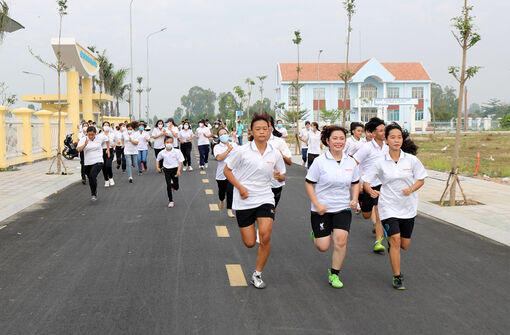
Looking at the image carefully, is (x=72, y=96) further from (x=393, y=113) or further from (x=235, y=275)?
(x=393, y=113)

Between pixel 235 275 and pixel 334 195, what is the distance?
1430mm

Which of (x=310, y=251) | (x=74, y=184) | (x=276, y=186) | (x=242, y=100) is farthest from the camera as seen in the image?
(x=242, y=100)

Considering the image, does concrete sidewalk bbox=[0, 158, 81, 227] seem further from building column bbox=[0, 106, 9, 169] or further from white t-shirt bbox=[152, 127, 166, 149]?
white t-shirt bbox=[152, 127, 166, 149]

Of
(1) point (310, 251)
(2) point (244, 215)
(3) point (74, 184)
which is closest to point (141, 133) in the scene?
(3) point (74, 184)

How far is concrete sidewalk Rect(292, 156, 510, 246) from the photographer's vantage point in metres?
8.63

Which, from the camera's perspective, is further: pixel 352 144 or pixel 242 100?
pixel 242 100

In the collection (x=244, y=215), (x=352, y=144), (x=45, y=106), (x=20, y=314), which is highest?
(x=45, y=106)

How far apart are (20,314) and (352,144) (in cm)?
582

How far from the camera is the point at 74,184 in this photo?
16.0 metres

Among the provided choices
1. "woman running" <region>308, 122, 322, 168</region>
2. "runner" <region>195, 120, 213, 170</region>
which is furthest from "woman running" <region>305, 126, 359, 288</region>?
"runner" <region>195, 120, 213, 170</region>

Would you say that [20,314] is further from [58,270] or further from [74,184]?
[74,184]

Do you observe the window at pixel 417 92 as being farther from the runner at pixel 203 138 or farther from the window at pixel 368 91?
the runner at pixel 203 138

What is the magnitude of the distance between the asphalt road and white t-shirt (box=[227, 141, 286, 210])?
0.88 m

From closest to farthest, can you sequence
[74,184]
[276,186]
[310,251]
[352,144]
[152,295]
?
1. [152,295]
2. [310,251]
3. [276,186]
4. [352,144]
5. [74,184]
